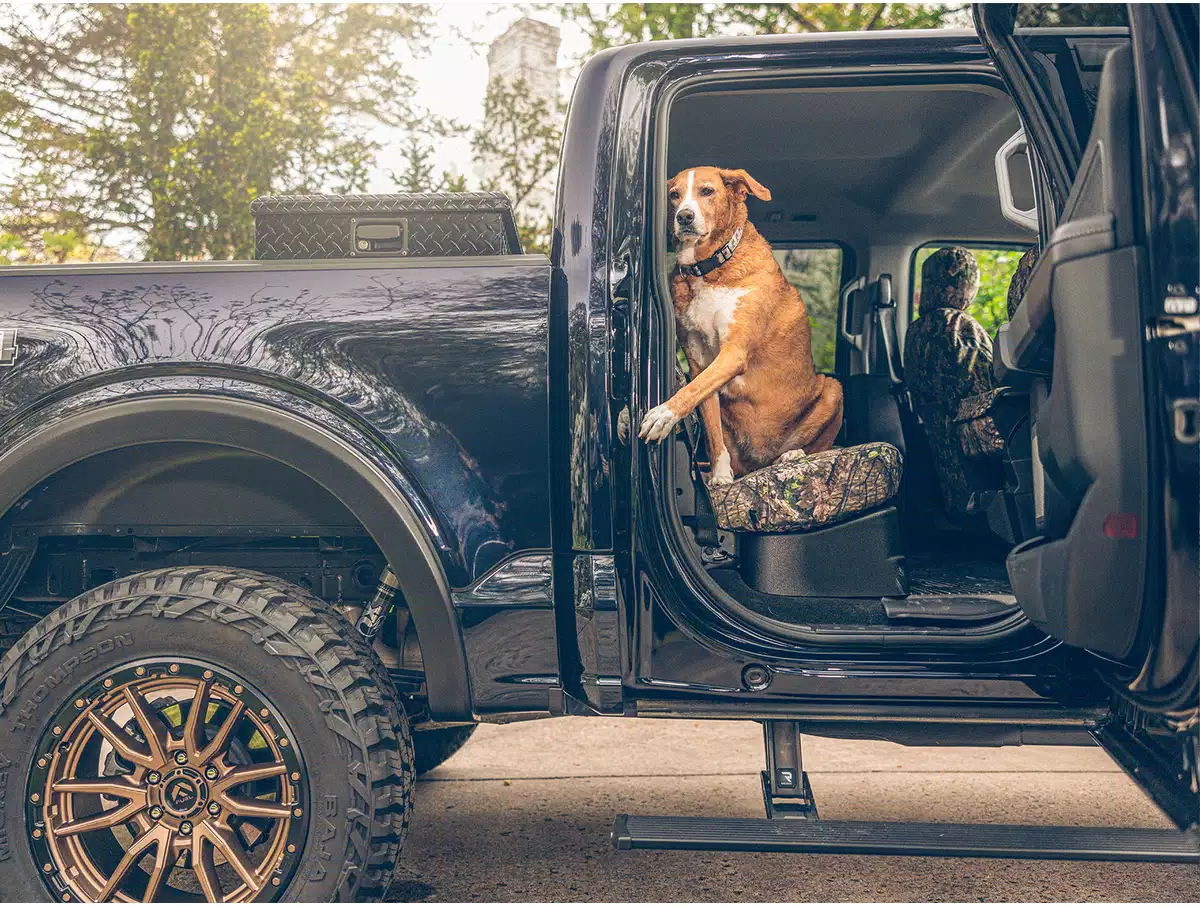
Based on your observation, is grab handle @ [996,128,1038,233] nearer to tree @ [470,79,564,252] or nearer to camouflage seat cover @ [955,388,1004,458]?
camouflage seat cover @ [955,388,1004,458]

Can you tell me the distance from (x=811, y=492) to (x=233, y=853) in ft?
5.10

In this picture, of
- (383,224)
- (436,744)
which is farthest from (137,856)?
(383,224)

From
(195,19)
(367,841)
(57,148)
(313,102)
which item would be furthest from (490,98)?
(367,841)

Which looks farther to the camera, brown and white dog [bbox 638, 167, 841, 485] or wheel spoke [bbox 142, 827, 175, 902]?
brown and white dog [bbox 638, 167, 841, 485]

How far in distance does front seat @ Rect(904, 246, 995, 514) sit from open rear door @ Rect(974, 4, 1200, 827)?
4.72 feet

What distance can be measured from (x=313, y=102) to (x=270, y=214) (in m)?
6.01

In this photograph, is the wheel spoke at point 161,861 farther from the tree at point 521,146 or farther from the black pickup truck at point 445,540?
the tree at point 521,146

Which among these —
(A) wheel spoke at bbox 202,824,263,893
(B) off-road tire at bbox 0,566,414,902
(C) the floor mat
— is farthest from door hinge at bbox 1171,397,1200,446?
(A) wheel spoke at bbox 202,824,263,893

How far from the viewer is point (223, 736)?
84.9 inches

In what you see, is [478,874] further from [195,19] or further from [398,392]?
[195,19]

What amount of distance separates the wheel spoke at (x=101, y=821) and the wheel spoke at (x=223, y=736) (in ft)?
0.56

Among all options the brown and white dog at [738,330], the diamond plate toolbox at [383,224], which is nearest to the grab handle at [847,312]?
the brown and white dog at [738,330]

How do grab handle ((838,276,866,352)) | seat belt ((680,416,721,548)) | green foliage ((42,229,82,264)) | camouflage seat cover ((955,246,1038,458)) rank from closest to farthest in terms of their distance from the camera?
seat belt ((680,416,721,548)), camouflage seat cover ((955,246,1038,458)), grab handle ((838,276,866,352)), green foliage ((42,229,82,264))

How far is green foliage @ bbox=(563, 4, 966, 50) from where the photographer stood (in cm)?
682
